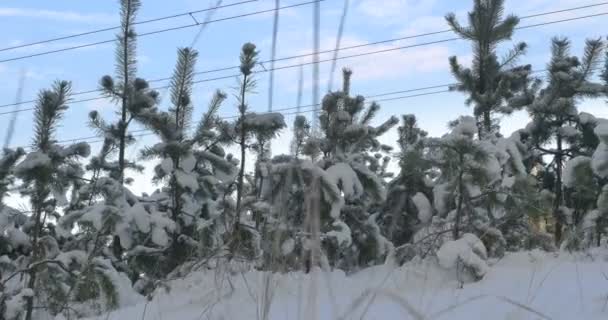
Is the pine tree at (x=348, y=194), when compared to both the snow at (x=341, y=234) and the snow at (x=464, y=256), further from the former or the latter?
the snow at (x=464, y=256)

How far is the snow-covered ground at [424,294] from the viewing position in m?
2.12

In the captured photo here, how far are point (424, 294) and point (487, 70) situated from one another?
457cm

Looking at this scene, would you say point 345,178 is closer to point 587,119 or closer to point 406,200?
point 406,200

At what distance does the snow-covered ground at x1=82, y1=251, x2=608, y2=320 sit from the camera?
2.12 metres

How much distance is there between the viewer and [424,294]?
268 cm

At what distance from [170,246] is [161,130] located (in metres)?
1.04

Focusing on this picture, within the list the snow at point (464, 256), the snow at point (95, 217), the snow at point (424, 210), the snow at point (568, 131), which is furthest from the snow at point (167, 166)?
the snow at point (568, 131)

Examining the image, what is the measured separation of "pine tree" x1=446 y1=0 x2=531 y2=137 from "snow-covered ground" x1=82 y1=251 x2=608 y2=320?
3.04 metres

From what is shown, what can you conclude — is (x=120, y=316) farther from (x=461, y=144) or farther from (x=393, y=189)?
(x=393, y=189)

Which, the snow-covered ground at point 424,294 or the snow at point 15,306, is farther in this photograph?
the snow at point 15,306

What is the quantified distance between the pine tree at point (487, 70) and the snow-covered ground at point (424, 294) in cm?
304

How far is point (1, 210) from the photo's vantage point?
190 inches

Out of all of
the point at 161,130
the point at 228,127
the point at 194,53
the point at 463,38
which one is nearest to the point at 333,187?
the point at 228,127

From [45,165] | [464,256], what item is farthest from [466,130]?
[45,165]
